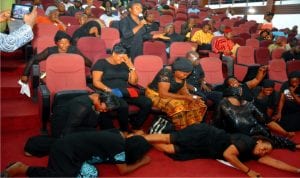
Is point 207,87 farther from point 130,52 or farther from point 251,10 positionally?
point 251,10

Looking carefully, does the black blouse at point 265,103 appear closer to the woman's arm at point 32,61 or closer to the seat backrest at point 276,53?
the seat backrest at point 276,53

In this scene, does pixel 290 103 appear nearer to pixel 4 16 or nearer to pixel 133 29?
pixel 133 29

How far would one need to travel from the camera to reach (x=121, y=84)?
362 cm

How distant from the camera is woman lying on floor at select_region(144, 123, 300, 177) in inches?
114

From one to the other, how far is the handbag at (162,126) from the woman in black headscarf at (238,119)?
53cm

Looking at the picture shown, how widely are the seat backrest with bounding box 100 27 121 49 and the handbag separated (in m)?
2.29

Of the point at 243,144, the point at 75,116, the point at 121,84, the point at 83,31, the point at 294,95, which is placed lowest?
the point at 243,144

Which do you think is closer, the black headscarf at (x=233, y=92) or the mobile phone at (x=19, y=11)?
the mobile phone at (x=19, y=11)

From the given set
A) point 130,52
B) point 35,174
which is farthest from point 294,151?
point 35,174

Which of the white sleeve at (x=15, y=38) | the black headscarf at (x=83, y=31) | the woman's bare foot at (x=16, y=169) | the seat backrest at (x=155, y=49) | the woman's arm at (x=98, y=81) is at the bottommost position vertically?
the woman's bare foot at (x=16, y=169)

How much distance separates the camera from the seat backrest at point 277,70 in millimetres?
5180

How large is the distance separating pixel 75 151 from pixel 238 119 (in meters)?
1.85

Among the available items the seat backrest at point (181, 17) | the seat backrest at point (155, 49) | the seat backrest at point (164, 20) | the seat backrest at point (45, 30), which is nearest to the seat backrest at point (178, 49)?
the seat backrest at point (155, 49)

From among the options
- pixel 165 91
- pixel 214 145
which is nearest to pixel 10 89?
pixel 165 91
